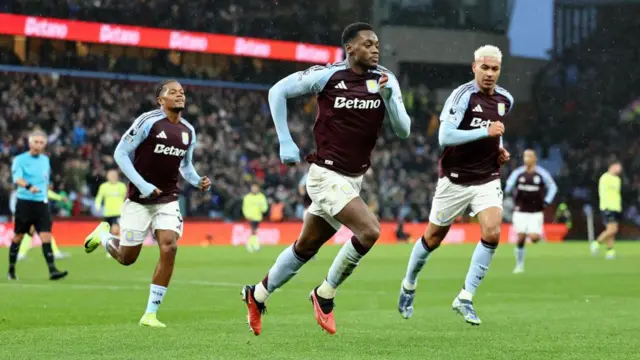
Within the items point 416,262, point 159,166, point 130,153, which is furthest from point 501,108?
point 130,153

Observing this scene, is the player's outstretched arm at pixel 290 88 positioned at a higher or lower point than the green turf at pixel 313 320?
higher

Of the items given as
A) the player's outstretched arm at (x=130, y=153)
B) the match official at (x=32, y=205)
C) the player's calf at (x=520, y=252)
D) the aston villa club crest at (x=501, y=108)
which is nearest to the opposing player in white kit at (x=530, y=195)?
the player's calf at (x=520, y=252)

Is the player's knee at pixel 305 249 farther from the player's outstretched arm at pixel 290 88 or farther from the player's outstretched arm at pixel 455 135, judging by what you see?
the player's outstretched arm at pixel 455 135

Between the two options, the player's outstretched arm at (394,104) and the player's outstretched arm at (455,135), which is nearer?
the player's outstretched arm at (394,104)

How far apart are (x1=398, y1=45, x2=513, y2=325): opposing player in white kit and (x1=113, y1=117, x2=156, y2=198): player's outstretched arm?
9.29 ft

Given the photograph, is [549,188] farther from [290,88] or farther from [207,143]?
[207,143]

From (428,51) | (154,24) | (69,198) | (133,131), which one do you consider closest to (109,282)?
(133,131)

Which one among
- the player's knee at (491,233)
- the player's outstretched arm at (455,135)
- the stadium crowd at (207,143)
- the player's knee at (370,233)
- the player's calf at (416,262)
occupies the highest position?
the player's outstretched arm at (455,135)

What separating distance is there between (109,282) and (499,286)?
20.6 feet

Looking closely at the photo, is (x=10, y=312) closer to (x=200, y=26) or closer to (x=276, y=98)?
(x=276, y=98)

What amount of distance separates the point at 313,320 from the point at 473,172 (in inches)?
88.5

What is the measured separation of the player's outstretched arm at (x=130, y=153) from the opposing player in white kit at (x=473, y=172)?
2.83 metres

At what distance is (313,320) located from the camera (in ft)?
40.4

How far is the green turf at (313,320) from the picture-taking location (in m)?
9.34
